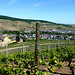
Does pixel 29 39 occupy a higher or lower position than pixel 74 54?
lower

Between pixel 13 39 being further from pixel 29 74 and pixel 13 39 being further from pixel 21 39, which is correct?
pixel 29 74

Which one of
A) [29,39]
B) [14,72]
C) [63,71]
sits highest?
[14,72]

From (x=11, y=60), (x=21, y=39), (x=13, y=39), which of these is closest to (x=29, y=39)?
(x=21, y=39)

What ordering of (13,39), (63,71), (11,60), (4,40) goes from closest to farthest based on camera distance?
(63,71) → (11,60) → (4,40) → (13,39)

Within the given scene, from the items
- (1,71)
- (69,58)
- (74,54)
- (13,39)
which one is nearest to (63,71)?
(69,58)

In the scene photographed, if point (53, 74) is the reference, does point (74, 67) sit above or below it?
above

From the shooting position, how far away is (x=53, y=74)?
6.51m

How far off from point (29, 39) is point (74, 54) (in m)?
73.3

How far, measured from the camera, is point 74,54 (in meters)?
9.04

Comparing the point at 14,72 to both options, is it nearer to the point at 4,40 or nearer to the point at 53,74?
the point at 53,74

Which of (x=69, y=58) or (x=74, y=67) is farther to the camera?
(x=69, y=58)

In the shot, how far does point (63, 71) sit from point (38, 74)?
2859 millimetres

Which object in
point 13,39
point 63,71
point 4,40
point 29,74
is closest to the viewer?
point 29,74

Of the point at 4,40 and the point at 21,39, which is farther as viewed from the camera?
the point at 21,39
